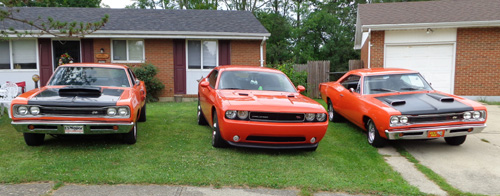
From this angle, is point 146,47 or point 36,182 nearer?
point 36,182

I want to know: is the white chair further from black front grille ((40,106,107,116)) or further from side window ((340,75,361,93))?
side window ((340,75,361,93))

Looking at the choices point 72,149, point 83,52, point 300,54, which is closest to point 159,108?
point 83,52

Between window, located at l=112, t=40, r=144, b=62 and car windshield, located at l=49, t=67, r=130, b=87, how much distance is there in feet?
24.6

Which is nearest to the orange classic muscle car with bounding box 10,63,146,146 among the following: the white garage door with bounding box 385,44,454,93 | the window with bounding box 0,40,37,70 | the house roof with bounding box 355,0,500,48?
the window with bounding box 0,40,37,70

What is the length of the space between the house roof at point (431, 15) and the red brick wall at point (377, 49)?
1.05ft

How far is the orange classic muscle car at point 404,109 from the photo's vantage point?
243 inches

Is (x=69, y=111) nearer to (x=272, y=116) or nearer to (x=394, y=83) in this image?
(x=272, y=116)

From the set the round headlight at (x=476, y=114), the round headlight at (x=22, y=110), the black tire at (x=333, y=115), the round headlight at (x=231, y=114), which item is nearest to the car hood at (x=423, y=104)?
the round headlight at (x=476, y=114)

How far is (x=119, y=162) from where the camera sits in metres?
5.50

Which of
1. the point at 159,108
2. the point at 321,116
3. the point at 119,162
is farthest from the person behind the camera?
the point at 159,108

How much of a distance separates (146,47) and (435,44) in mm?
10778

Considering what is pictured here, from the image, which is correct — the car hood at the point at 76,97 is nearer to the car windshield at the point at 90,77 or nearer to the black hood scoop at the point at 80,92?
the black hood scoop at the point at 80,92

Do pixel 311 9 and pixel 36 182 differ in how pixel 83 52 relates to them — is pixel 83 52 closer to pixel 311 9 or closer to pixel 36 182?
pixel 36 182

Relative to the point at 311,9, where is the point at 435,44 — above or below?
below
